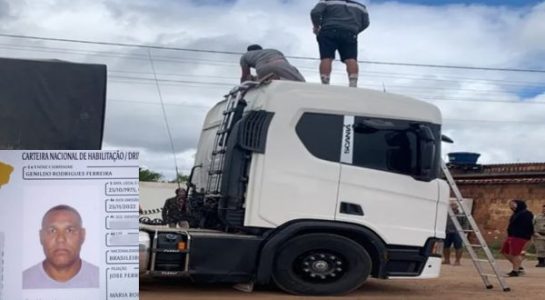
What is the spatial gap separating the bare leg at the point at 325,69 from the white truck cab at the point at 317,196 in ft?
3.14

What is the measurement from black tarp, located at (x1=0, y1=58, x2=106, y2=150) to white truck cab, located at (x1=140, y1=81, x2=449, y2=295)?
3996mm

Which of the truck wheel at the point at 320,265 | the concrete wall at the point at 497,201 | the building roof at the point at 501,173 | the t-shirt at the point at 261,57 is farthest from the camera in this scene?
the building roof at the point at 501,173

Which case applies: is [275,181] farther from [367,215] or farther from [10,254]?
[10,254]

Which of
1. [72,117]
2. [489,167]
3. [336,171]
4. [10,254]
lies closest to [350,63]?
[336,171]

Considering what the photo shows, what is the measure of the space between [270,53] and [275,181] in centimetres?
206

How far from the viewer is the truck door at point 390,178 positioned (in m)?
9.73

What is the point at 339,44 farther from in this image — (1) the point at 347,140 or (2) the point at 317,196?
(2) the point at 317,196

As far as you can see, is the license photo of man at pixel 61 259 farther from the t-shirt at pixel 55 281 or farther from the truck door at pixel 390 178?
the truck door at pixel 390 178

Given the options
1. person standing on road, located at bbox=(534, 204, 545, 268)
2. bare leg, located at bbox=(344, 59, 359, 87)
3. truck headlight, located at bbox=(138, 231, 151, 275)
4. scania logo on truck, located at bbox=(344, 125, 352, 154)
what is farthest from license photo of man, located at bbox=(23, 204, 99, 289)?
person standing on road, located at bbox=(534, 204, 545, 268)

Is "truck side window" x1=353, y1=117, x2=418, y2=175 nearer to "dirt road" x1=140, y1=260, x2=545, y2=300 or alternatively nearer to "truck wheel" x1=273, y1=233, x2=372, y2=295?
"truck wheel" x1=273, y1=233, x2=372, y2=295

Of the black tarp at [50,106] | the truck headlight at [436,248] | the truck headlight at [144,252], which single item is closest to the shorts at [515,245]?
the truck headlight at [436,248]

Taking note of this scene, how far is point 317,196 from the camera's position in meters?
9.59

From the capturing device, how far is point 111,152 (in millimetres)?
4844

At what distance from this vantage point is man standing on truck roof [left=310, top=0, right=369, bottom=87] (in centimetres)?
1110
